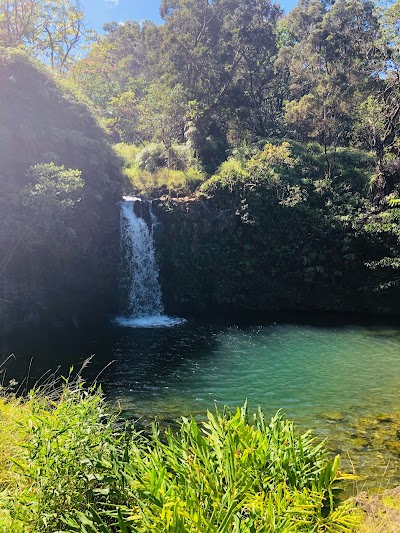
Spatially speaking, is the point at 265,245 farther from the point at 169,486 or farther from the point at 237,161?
the point at 169,486

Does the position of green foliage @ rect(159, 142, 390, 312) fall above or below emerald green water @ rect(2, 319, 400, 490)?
above

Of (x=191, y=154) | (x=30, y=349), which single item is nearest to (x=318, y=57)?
(x=191, y=154)

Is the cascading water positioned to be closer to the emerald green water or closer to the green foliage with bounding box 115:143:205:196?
the green foliage with bounding box 115:143:205:196

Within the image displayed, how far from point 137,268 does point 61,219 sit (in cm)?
567

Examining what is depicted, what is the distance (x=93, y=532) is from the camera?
2768 mm

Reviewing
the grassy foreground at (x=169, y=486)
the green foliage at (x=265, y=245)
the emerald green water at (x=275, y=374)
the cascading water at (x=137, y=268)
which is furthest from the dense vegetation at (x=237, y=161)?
the grassy foreground at (x=169, y=486)

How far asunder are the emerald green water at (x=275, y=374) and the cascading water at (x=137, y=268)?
8.50 feet

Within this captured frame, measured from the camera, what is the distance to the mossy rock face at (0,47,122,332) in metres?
14.6

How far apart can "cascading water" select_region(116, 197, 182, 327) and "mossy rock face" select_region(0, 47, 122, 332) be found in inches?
18.6

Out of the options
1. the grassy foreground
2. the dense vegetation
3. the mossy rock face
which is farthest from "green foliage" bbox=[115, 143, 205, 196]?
the grassy foreground

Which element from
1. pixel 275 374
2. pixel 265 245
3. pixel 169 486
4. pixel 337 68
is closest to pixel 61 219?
pixel 275 374

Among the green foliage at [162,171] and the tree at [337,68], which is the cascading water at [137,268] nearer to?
the green foliage at [162,171]

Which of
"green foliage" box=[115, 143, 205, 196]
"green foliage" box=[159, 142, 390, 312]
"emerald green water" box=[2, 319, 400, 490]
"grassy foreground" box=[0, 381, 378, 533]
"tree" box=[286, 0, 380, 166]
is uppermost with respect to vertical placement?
"tree" box=[286, 0, 380, 166]

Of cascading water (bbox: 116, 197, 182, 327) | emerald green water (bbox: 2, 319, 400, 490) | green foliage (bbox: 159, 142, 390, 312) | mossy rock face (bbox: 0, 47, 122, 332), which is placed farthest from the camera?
green foliage (bbox: 159, 142, 390, 312)
